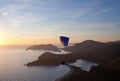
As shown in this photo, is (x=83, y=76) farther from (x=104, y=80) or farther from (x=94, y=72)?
(x=104, y=80)

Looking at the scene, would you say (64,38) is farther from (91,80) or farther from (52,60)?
(52,60)

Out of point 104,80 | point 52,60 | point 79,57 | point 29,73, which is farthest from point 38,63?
point 104,80

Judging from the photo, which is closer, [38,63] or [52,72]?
[52,72]

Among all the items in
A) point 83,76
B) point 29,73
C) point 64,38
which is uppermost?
point 64,38

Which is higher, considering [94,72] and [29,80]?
[94,72]

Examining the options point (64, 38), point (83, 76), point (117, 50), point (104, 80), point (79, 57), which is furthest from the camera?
point (79, 57)

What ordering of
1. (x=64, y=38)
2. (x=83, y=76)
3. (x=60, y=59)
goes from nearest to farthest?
(x=64, y=38), (x=83, y=76), (x=60, y=59)

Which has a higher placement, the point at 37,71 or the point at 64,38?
the point at 64,38

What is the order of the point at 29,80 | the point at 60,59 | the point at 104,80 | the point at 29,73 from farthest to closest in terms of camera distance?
1. the point at 60,59
2. the point at 29,73
3. the point at 29,80
4. the point at 104,80

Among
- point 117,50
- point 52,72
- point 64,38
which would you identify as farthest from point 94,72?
point 117,50
